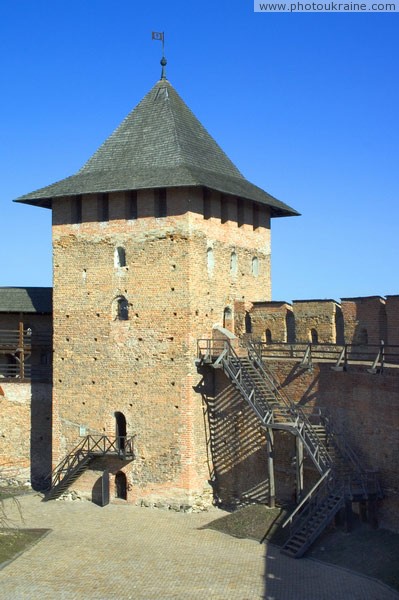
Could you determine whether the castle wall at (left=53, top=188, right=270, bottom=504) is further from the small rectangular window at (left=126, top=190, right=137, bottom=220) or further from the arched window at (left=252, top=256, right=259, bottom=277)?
the arched window at (left=252, top=256, right=259, bottom=277)

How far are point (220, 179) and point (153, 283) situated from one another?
3.57 m

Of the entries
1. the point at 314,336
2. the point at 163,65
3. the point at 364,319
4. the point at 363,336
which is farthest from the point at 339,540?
the point at 163,65

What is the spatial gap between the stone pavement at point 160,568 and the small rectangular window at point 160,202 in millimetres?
8066

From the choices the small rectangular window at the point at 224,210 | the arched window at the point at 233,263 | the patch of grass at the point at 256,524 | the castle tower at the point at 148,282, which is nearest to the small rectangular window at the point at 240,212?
the castle tower at the point at 148,282

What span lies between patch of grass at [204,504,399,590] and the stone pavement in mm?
289

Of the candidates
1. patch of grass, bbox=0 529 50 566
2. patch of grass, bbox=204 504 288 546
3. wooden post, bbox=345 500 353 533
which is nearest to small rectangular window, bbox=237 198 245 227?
patch of grass, bbox=204 504 288 546

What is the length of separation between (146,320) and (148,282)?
104 cm

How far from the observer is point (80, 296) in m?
26.1

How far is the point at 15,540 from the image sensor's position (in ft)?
71.3

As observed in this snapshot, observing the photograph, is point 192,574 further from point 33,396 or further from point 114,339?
point 33,396

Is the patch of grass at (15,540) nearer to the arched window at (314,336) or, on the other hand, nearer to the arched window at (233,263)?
the arched window at (314,336)

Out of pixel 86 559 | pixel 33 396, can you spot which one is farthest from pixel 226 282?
pixel 86 559

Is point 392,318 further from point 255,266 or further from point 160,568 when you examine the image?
point 160,568

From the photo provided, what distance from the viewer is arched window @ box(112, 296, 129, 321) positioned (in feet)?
83.7
